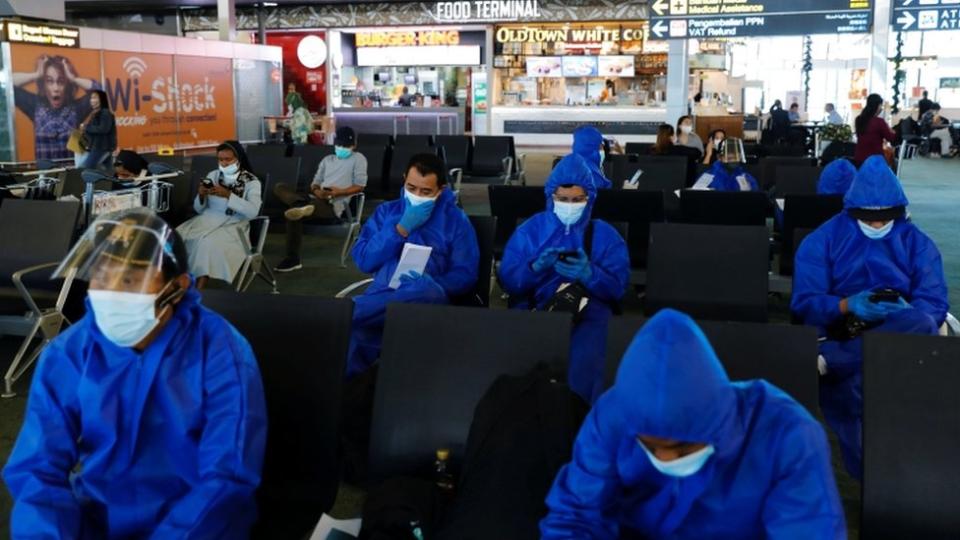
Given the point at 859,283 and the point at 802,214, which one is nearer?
the point at 859,283

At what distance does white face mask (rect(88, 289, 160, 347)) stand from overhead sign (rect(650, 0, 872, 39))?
10569 millimetres

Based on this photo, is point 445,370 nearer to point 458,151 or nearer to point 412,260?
point 412,260

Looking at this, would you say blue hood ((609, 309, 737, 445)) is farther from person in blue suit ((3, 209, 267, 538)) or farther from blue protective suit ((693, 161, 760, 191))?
blue protective suit ((693, 161, 760, 191))

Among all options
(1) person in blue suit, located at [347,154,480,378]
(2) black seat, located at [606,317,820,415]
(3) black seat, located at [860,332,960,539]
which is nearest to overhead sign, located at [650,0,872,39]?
(1) person in blue suit, located at [347,154,480,378]

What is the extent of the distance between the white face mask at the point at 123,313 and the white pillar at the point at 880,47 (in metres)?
11.1

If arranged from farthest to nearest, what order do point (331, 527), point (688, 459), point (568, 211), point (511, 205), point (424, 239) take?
point (511, 205) → point (424, 239) → point (568, 211) → point (331, 527) → point (688, 459)

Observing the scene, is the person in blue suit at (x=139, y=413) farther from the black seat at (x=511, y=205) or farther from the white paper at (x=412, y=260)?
the black seat at (x=511, y=205)

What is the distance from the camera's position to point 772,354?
2.35 m

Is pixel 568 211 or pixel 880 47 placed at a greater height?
pixel 880 47

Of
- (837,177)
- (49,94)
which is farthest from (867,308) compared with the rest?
(49,94)

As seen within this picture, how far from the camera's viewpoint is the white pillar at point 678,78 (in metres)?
14.9

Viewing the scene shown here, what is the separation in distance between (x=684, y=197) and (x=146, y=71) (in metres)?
11.6

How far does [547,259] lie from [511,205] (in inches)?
81.8

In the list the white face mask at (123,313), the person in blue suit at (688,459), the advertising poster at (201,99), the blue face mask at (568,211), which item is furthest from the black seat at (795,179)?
the advertising poster at (201,99)
